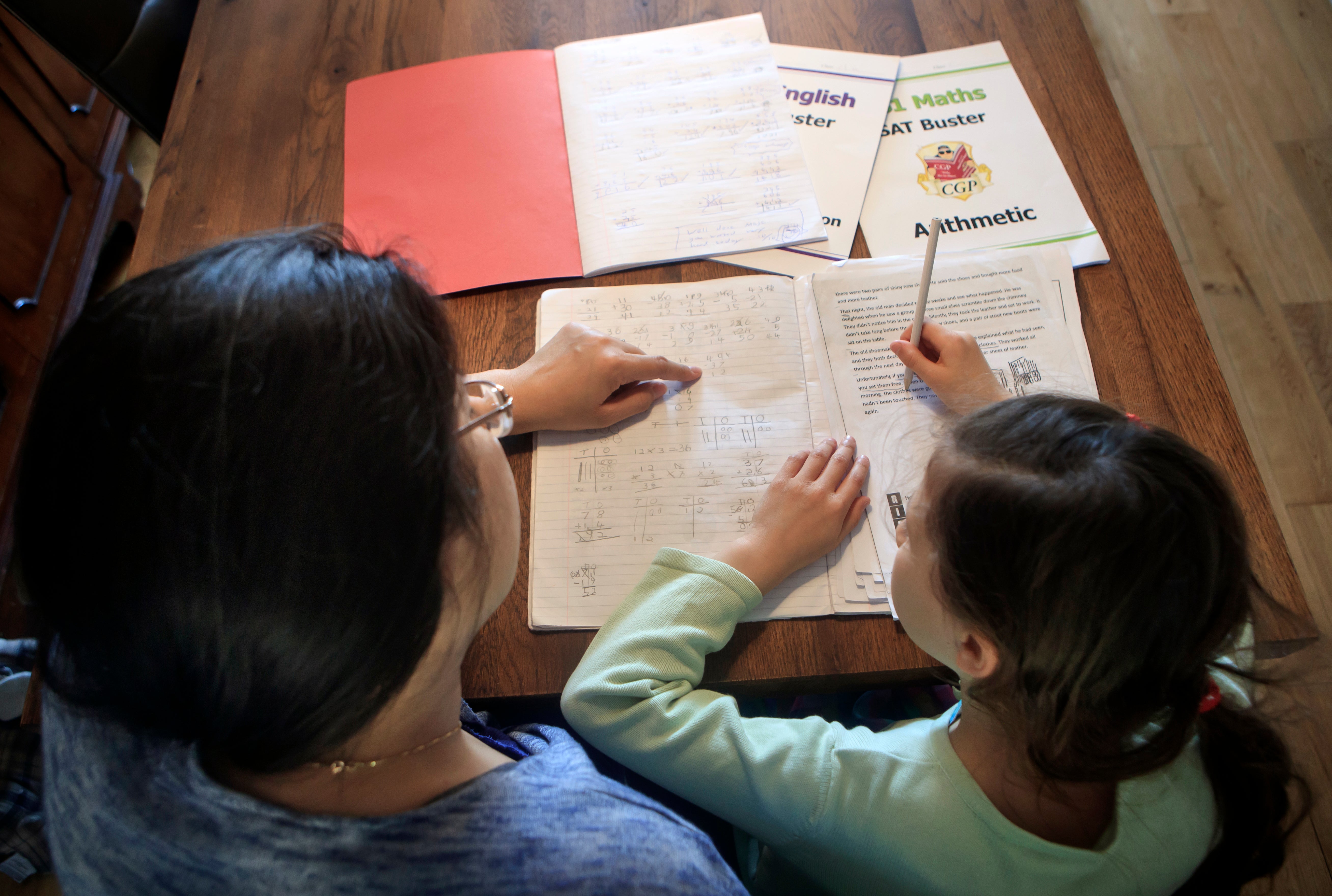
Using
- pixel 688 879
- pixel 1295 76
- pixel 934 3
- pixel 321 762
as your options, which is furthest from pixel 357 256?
pixel 1295 76

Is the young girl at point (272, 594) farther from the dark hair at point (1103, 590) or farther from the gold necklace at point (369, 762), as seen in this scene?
the dark hair at point (1103, 590)

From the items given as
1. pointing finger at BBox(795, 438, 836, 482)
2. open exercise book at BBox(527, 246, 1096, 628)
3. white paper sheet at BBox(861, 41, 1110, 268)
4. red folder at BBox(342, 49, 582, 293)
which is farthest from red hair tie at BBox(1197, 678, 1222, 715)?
red folder at BBox(342, 49, 582, 293)

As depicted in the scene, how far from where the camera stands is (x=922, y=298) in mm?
688

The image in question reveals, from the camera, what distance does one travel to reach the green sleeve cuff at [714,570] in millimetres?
630

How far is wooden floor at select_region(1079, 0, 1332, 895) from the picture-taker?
4.45 ft

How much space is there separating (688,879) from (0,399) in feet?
5.66

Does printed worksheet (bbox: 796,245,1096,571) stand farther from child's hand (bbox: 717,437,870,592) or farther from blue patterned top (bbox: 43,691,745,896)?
blue patterned top (bbox: 43,691,745,896)

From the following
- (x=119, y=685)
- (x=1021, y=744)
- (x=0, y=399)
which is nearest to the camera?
(x=119, y=685)

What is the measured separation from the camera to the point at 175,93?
0.99 metres

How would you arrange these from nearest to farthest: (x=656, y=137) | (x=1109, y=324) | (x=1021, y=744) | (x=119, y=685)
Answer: (x=119, y=685)
(x=1021, y=744)
(x=1109, y=324)
(x=656, y=137)

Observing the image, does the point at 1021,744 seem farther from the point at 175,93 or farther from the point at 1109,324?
the point at 175,93

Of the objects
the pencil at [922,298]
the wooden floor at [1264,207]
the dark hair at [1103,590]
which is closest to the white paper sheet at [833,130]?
the pencil at [922,298]

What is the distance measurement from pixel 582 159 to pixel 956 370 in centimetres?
53

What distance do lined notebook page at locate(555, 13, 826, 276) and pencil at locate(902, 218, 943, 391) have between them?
0.61 feet
